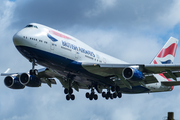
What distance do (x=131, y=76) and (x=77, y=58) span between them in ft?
21.4

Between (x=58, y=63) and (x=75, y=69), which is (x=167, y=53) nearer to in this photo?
(x=75, y=69)

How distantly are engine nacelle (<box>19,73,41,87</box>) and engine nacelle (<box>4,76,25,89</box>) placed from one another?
2608 mm

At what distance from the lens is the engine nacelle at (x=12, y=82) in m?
48.4

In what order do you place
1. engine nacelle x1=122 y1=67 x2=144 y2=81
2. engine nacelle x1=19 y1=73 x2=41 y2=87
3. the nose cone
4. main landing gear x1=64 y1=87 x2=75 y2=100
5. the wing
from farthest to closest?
engine nacelle x1=19 y1=73 x2=41 y2=87 → main landing gear x1=64 y1=87 x2=75 y2=100 → the wing → engine nacelle x1=122 y1=67 x2=144 y2=81 → the nose cone

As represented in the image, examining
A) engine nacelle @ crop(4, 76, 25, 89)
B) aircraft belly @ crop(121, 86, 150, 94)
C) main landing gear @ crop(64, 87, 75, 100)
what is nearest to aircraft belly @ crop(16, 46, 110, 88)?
main landing gear @ crop(64, 87, 75, 100)

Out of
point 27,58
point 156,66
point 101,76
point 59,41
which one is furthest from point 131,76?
point 27,58

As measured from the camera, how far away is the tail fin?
174 feet

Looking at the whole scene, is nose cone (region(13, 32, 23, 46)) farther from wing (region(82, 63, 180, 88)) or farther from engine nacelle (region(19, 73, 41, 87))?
engine nacelle (region(19, 73, 41, 87))

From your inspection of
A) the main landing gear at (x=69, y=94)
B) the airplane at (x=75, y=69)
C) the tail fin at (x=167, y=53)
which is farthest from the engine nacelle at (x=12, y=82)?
the tail fin at (x=167, y=53)

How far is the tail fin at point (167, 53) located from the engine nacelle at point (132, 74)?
14432mm

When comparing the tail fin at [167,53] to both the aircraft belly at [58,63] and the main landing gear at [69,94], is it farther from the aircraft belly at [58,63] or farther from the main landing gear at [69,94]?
the main landing gear at [69,94]

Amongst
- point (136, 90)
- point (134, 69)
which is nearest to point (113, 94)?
point (136, 90)

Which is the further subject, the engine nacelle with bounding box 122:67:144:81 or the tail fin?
the tail fin

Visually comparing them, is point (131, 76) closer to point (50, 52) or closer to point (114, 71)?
point (114, 71)
